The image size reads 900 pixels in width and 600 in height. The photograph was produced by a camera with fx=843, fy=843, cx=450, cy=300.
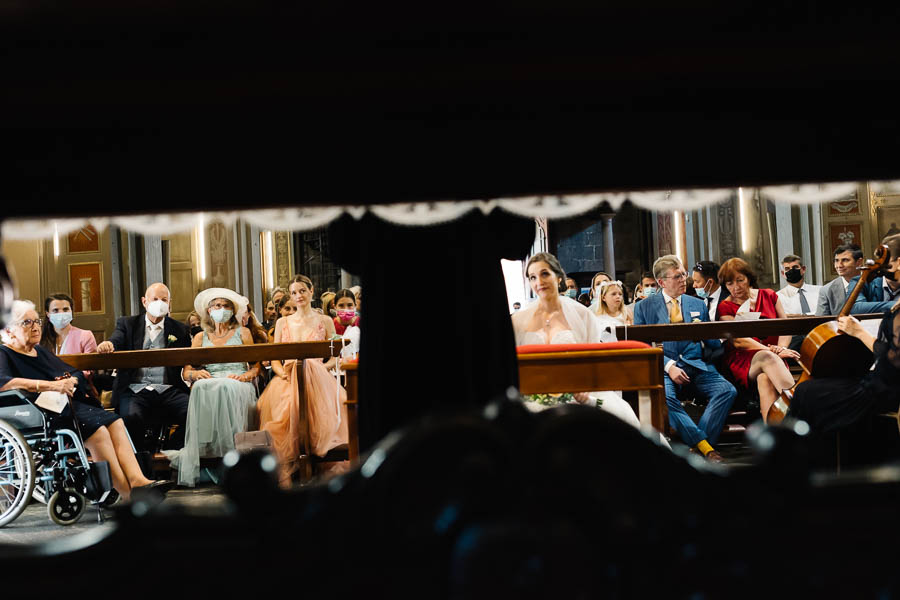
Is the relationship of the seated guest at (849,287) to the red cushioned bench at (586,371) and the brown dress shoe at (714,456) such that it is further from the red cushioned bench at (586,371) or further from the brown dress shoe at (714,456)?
the red cushioned bench at (586,371)

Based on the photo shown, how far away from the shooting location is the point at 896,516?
879 millimetres

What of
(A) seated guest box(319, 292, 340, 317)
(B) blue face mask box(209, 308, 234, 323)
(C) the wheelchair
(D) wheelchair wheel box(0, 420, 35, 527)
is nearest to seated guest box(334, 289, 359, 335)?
(A) seated guest box(319, 292, 340, 317)

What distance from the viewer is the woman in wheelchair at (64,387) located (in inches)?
201

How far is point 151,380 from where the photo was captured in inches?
241

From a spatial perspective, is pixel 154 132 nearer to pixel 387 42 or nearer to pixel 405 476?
pixel 387 42

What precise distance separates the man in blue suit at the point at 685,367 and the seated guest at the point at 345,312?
6.86 ft

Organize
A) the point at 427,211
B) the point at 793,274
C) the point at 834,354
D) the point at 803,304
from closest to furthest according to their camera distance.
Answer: the point at 427,211, the point at 834,354, the point at 793,274, the point at 803,304

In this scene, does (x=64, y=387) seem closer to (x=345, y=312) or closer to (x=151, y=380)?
(x=151, y=380)

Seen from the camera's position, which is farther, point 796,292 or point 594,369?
point 796,292

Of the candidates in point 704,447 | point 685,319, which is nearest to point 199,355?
point 704,447

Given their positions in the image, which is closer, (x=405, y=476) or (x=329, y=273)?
(x=405, y=476)

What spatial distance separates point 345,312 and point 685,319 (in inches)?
99.2

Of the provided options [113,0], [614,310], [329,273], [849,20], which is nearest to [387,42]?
[113,0]

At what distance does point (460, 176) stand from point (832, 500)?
74cm
